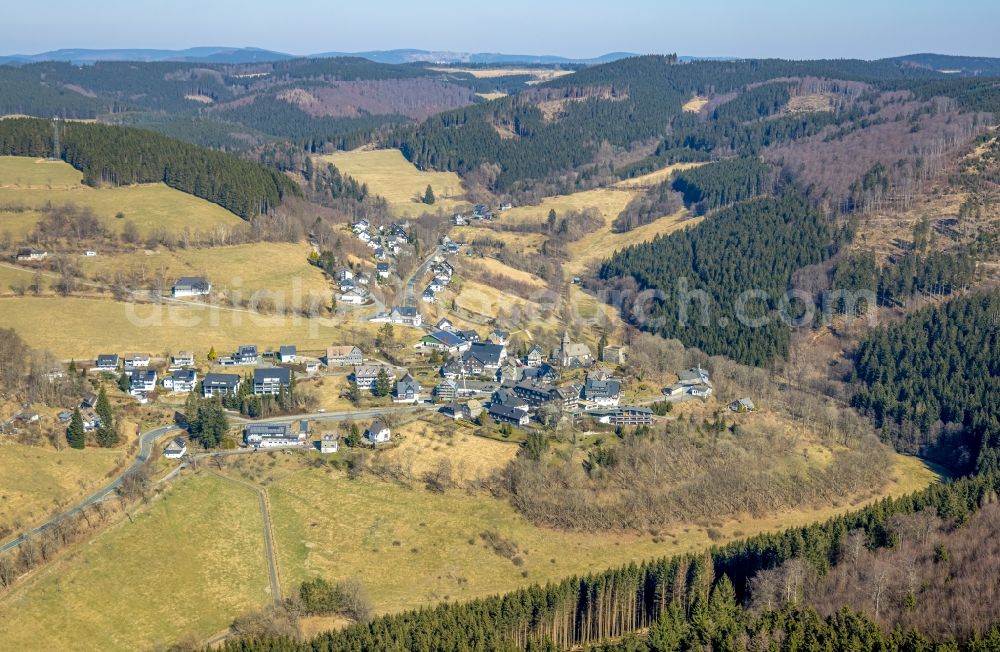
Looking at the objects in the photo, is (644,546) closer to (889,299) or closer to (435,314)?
(435,314)

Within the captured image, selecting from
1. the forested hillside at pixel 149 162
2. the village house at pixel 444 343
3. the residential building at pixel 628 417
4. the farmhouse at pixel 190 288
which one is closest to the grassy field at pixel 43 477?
the farmhouse at pixel 190 288

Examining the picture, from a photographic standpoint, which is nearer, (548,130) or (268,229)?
(268,229)

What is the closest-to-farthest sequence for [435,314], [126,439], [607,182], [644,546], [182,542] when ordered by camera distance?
1. [182,542]
2. [644,546]
3. [126,439]
4. [435,314]
5. [607,182]

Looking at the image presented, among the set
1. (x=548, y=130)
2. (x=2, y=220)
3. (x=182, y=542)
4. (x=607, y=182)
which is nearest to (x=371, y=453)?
(x=182, y=542)

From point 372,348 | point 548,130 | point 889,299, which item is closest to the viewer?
point 372,348

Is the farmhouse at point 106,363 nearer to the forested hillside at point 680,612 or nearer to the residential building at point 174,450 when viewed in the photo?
the residential building at point 174,450

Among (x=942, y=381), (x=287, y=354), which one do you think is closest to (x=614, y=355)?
(x=287, y=354)
